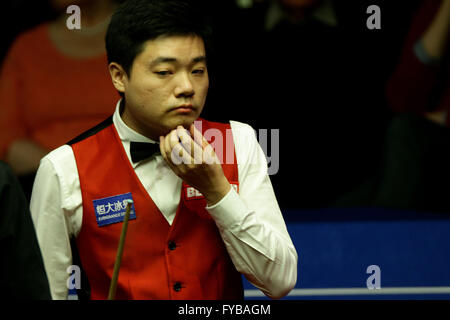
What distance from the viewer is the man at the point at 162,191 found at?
1973 mm

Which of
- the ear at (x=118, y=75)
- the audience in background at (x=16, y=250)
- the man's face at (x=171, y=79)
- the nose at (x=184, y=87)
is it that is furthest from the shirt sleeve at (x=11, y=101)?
the audience in background at (x=16, y=250)

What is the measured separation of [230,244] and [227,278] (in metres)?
0.19

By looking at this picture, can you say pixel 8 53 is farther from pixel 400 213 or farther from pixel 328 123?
pixel 400 213

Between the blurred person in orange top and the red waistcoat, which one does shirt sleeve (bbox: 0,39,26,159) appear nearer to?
the blurred person in orange top

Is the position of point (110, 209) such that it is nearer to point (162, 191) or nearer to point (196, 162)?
point (162, 191)

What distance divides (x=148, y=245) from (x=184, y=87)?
1.51 feet

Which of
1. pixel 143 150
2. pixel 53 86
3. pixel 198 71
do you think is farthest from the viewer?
pixel 53 86

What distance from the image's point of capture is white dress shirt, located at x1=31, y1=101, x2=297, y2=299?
77.5 inches

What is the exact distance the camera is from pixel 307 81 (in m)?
3.53

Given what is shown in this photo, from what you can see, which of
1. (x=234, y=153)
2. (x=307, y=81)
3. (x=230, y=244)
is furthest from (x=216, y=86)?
(x=230, y=244)

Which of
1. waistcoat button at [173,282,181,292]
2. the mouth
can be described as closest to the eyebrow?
the mouth

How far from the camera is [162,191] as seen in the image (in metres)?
2.15

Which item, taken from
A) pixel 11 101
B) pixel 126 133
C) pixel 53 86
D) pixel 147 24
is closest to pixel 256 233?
pixel 126 133

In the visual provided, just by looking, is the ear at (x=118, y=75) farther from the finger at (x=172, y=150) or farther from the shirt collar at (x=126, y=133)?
the finger at (x=172, y=150)
